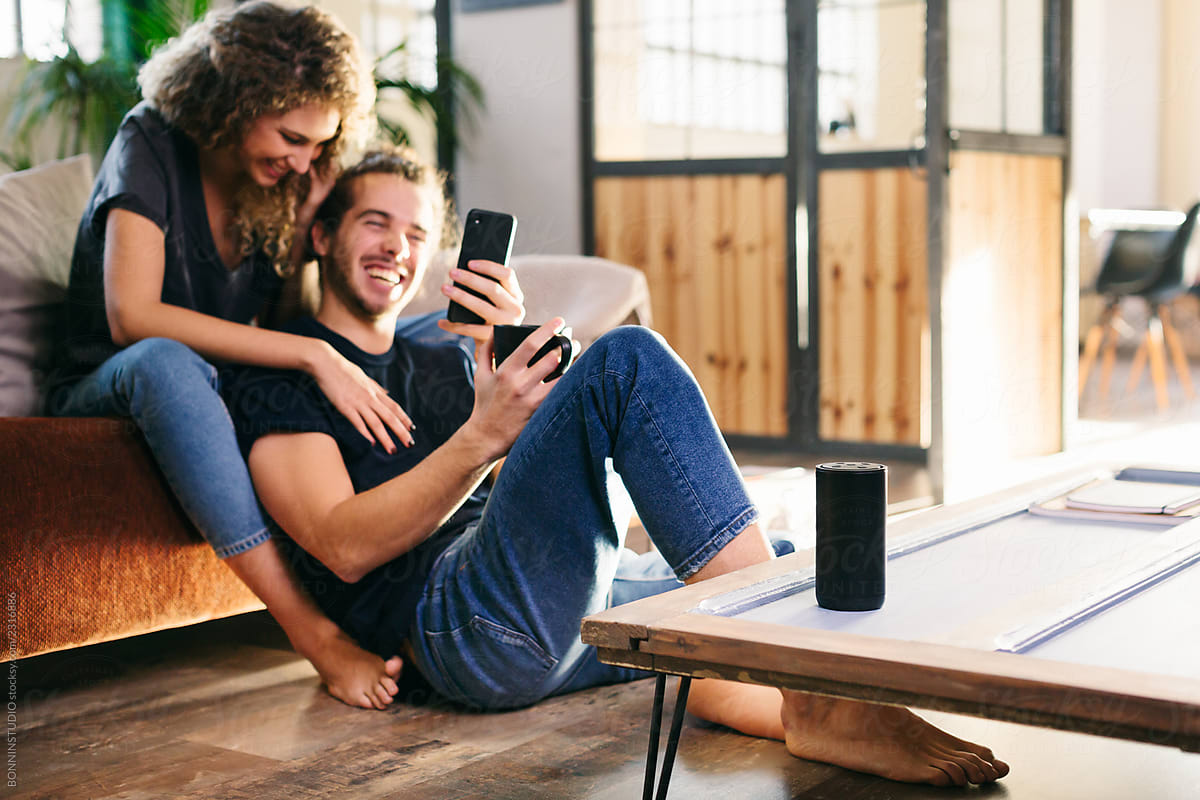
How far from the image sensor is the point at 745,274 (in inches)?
169

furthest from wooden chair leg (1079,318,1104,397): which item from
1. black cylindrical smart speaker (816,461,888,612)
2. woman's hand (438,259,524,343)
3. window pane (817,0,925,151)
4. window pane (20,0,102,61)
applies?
black cylindrical smart speaker (816,461,888,612)

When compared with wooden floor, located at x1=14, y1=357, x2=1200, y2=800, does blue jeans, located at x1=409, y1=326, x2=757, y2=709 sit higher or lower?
higher

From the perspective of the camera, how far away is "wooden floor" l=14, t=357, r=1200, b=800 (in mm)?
1416

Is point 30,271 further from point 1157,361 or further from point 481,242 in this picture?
point 1157,361

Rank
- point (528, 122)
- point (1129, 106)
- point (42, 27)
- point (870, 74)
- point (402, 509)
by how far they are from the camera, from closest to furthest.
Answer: point (402, 509)
point (42, 27)
point (528, 122)
point (870, 74)
point (1129, 106)

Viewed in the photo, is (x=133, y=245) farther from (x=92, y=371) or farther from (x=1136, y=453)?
(x=1136, y=453)

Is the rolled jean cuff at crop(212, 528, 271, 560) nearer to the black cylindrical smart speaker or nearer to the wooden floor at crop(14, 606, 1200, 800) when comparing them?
the wooden floor at crop(14, 606, 1200, 800)

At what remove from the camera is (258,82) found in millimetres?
1808

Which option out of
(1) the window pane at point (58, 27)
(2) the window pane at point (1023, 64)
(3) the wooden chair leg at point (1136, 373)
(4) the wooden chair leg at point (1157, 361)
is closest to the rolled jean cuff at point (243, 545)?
(1) the window pane at point (58, 27)

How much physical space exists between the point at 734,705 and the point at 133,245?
3.30 ft

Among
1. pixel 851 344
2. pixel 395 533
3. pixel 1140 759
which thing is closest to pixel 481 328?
pixel 395 533

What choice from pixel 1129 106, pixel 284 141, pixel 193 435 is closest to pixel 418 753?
pixel 193 435

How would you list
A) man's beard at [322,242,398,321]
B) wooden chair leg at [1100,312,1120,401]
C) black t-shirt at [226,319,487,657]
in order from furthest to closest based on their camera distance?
wooden chair leg at [1100,312,1120,401]
man's beard at [322,242,398,321]
black t-shirt at [226,319,487,657]

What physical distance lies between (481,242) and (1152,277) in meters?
4.42
